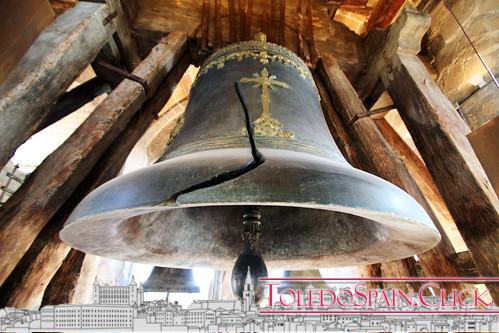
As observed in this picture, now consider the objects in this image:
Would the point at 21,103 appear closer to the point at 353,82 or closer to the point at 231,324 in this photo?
the point at 231,324

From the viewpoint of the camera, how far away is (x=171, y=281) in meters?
2.85

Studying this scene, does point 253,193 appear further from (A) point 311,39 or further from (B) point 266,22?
(B) point 266,22

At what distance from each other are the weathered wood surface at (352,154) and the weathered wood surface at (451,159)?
39 cm

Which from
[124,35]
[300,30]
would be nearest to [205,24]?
[124,35]

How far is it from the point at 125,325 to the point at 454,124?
1.93 metres

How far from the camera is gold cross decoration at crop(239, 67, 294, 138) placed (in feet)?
4.62

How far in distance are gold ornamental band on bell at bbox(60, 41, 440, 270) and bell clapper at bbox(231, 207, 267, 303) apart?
0.10 m

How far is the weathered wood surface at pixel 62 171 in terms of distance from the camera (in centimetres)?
151

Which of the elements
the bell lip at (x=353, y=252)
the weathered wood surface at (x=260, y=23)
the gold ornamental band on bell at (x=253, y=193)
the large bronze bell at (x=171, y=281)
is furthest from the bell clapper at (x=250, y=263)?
the weathered wood surface at (x=260, y=23)

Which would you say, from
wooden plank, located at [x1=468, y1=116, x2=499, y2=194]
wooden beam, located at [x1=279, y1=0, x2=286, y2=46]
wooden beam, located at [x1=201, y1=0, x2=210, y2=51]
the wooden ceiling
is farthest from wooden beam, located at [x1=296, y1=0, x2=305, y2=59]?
wooden plank, located at [x1=468, y1=116, x2=499, y2=194]

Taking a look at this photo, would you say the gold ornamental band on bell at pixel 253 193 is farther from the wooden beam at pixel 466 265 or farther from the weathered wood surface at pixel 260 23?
the weathered wood surface at pixel 260 23

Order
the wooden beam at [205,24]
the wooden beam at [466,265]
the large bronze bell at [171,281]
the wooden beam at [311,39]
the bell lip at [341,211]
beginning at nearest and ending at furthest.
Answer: the bell lip at [341,211]
the wooden beam at [466,265]
the large bronze bell at [171,281]
the wooden beam at [205,24]
the wooden beam at [311,39]

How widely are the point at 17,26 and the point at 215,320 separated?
1120 mm

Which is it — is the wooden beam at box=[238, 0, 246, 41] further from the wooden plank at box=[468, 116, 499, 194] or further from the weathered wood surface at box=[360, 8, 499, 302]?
the wooden plank at box=[468, 116, 499, 194]
